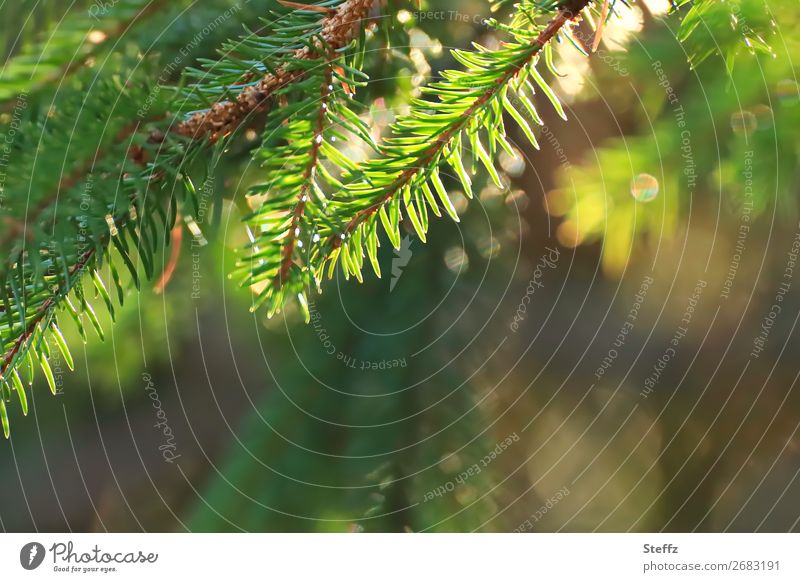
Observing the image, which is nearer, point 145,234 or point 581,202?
point 145,234

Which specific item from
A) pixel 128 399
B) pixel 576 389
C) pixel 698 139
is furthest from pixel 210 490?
pixel 698 139

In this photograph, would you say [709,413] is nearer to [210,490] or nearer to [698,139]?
[698,139]

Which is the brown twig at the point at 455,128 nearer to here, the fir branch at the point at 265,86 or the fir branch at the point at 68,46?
the fir branch at the point at 265,86

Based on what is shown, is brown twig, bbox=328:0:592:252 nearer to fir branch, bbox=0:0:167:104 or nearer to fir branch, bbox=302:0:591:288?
fir branch, bbox=302:0:591:288

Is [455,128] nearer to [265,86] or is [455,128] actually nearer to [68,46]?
[265,86]

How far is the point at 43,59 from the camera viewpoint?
0.31m

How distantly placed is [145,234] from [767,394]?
0.44m
